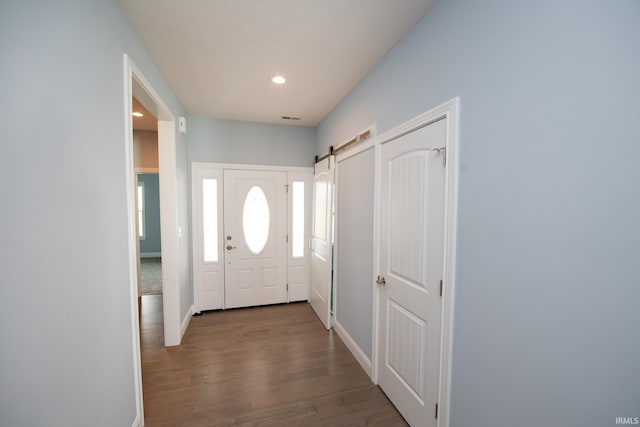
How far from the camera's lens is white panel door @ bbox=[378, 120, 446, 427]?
1.53m

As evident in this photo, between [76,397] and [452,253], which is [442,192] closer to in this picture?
[452,253]

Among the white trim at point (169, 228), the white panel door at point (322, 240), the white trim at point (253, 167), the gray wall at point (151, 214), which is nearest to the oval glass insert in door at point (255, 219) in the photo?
the white trim at point (253, 167)

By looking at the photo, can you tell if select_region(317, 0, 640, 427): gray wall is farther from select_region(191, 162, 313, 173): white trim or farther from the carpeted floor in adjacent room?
the carpeted floor in adjacent room


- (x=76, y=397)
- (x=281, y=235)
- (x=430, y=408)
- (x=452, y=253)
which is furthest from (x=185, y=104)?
(x=430, y=408)

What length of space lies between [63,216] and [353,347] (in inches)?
98.7

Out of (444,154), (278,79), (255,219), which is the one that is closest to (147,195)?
(255,219)

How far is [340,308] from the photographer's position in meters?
2.96

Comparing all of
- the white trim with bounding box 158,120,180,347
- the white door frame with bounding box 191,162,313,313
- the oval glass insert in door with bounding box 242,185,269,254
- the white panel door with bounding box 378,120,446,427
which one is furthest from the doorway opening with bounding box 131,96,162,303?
the white panel door with bounding box 378,120,446,427

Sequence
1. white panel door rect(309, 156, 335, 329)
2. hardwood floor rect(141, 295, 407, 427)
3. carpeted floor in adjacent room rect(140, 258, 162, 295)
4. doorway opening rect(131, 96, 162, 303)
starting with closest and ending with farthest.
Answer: hardwood floor rect(141, 295, 407, 427) → white panel door rect(309, 156, 335, 329) → doorway opening rect(131, 96, 162, 303) → carpeted floor in adjacent room rect(140, 258, 162, 295)

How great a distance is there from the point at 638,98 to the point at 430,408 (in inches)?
70.0

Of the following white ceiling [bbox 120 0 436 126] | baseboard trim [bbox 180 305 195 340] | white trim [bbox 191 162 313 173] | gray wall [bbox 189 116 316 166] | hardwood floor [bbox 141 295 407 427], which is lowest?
hardwood floor [bbox 141 295 407 427]

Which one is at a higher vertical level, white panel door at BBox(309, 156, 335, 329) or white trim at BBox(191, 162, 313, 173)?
white trim at BBox(191, 162, 313, 173)

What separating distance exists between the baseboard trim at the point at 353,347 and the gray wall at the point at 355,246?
0.15 feet

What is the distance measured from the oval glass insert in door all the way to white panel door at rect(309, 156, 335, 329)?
A: 0.75 meters
